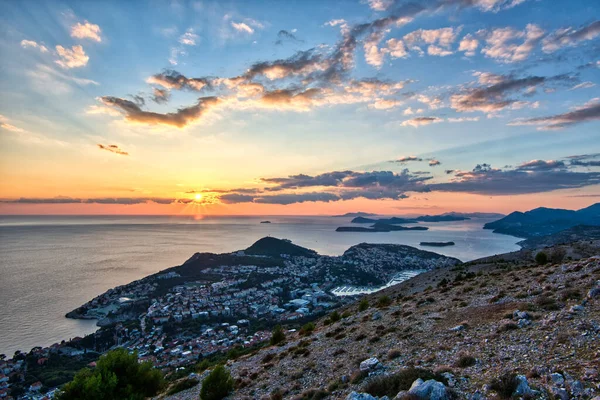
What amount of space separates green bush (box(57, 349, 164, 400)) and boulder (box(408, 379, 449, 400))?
15.9 metres

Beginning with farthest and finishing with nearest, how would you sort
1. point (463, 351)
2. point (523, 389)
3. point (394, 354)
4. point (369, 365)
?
point (394, 354) < point (369, 365) < point (463, 351) < point (523, 389)

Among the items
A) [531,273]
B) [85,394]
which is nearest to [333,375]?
[85,394]

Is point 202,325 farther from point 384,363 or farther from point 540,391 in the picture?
point 540,391

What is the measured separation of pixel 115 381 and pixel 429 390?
1672 cm

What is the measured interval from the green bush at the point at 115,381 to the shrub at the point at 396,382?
14.1 m

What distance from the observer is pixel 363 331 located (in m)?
20.2

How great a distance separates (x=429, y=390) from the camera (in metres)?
8.89

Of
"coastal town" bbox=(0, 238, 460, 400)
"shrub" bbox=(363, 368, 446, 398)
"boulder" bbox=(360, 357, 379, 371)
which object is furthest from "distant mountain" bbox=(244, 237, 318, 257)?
"shrub" bbox=(363, 368, 446, 398)

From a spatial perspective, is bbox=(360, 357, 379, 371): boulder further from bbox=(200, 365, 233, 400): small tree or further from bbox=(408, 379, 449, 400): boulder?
bbox=(200, 365, 233, 400): small tree

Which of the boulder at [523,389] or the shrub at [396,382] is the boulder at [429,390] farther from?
the boulder at [523,389]

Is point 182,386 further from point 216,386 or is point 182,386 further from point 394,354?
point 394,354

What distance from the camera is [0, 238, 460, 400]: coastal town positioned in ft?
164

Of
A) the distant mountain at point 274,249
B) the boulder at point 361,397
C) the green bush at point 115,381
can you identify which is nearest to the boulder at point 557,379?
the boulder at point 361,397

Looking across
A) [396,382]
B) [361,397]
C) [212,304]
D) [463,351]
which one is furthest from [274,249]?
[361,397]
